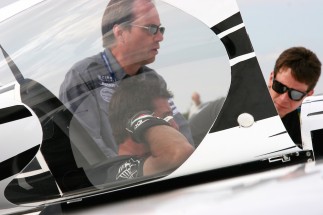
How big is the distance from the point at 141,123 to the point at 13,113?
0.45 m

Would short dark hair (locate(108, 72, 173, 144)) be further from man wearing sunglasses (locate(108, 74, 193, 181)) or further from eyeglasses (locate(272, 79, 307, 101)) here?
eyeglasses (locate(272, 79, 307, 101))

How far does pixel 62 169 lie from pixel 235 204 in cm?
66

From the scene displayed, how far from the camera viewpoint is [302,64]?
2404mm

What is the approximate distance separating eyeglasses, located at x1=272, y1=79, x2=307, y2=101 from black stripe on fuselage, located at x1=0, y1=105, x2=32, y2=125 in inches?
39.8

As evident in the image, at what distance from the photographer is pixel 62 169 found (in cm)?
195

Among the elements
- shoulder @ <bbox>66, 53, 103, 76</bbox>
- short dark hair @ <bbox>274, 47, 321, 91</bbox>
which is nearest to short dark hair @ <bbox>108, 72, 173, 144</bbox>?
shoulder @ <bbox>66, 53, 103, 76</bbox>

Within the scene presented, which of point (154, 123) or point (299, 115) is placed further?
point (299, 115)

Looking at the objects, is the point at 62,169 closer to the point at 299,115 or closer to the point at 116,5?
the point at 116,5

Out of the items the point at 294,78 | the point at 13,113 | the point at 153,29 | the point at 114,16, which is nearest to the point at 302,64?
the point at 294,78

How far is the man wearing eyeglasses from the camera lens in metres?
1.91

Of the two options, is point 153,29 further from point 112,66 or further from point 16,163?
point 16,163

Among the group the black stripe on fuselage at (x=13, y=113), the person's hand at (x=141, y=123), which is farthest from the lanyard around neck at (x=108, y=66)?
the black stripe on fuselage at (x=13, y=113)

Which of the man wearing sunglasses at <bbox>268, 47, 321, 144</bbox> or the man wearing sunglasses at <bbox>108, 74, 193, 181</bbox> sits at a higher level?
the man wearing sunglasses at <bbox>108, 74, 193, 181</bbox>

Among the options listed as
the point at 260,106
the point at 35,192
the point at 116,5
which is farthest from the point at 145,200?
the point at 116,5
